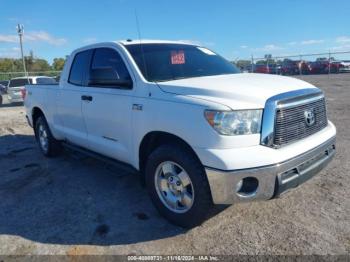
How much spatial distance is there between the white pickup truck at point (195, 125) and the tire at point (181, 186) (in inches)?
0.4

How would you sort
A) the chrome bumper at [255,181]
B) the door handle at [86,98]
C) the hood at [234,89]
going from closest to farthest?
the chrome bumper at [255,181] < the hood at [234,89] < the door handle at [86,98]

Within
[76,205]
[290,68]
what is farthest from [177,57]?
[290,68]

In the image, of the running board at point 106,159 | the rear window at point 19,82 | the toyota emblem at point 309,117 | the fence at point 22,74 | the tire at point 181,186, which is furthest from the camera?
the fence at point 22,74

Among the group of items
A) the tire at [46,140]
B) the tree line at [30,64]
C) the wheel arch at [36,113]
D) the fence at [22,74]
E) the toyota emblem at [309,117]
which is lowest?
the tire at [46,140]

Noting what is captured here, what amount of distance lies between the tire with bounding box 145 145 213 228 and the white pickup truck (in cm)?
1

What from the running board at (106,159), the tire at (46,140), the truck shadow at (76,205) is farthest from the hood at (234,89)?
the tire at (46,140)

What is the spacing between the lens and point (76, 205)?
414 centimetres

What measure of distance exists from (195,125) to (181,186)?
707 millimetres

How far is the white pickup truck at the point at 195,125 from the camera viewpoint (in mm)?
2916

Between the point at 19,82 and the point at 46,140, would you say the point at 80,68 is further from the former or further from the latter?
the point at 19,82

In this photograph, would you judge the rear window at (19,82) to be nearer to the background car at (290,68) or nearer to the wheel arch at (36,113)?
the wheel arch at (36,113)

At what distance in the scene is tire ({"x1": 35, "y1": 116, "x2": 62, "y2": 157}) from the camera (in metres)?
6.15

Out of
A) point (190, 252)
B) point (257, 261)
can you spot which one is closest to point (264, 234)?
point (257, 261)

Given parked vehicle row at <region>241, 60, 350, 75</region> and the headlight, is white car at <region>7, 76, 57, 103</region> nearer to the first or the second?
the headlight
